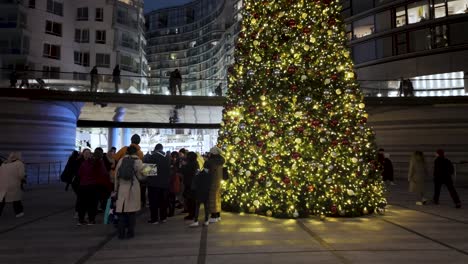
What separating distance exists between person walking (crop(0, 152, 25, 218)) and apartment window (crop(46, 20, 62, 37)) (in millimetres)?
36573

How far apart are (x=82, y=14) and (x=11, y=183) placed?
1636 inches

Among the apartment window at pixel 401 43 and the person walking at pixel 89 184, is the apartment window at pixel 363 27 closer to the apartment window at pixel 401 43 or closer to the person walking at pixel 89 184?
the apartment window at pixel 401 43

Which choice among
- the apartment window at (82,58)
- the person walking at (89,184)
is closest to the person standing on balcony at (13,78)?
the person walking at (89,184)

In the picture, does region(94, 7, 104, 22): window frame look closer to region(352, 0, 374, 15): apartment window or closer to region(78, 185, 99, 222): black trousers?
region(352, 0, 374, 15): apartment window

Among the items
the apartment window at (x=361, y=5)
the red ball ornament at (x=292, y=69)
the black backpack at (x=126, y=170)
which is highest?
the apartment window at (x=361, y=5)

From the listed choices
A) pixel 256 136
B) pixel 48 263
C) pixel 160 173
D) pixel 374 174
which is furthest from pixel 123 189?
pixel 374 174

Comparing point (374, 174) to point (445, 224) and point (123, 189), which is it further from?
point (123, 189)

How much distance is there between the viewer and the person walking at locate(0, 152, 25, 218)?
10.5m

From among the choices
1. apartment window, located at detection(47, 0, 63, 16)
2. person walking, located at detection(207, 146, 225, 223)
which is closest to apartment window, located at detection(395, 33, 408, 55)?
person walking, located at detection(207, 146, 225, 223)

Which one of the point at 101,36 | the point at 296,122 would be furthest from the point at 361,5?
the point at 101,36

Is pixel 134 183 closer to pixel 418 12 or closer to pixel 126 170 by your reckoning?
pixel 126 170

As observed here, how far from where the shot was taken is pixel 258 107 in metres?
10.4

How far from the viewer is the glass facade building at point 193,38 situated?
95500 mm

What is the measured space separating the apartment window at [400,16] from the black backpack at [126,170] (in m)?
29.5
